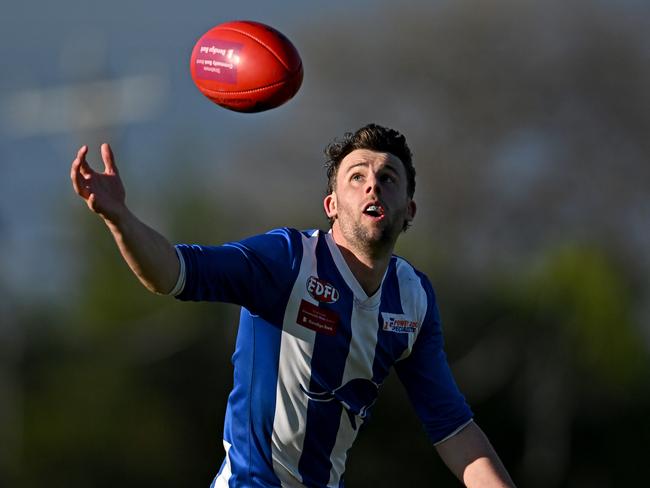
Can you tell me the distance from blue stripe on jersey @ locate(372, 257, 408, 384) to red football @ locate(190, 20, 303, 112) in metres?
1.01

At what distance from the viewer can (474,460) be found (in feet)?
19.7

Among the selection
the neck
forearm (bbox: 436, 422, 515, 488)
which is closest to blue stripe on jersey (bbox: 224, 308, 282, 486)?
the neck

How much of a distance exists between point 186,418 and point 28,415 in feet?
10.4

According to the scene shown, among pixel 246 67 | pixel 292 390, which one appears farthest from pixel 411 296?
pixel 246 67

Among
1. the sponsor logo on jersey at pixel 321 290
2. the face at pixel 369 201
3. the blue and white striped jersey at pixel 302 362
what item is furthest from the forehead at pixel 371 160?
the sponsor logo on jersey at pixel 321 290

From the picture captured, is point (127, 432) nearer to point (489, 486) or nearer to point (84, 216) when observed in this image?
point (84, 216)

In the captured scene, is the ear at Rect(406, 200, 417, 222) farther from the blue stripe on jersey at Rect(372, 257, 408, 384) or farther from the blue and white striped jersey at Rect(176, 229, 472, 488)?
the blue and white striped jersey at Rect(176, 229, 472, 488)

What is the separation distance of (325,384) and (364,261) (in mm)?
565

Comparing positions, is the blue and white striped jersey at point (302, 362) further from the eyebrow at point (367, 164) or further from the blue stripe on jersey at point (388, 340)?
the eyebrow at point (367, 164)

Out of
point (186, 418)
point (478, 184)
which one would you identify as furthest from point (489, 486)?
point (478, 184)

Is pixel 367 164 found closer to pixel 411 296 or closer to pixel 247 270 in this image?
pixel 411 296

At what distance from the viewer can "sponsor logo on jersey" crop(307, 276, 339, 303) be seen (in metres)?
5.58

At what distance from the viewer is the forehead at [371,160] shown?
19.2 feet

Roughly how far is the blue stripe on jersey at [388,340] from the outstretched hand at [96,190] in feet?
4.91
